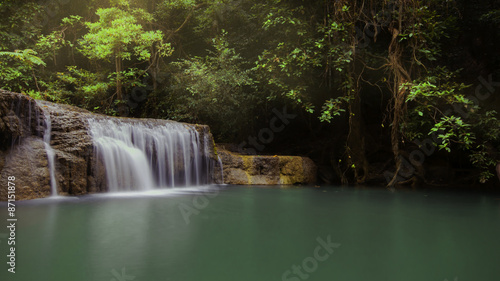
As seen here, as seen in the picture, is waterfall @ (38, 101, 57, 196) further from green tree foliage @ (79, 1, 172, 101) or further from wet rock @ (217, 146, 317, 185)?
green tree foliage @ (79, 1, 172, 101)

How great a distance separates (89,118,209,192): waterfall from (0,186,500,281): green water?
1.47 meters

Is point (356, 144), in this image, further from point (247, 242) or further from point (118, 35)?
point (118, 35)

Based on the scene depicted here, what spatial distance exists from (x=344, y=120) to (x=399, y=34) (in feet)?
11.4

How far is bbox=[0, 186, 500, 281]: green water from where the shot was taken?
2217 millimetres

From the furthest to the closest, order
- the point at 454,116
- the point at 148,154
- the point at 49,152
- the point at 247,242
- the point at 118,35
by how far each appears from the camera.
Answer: the point at 118,35 → the point at 148,154 → the point at 454,116 → the point at 49,152 → the point at 247,242

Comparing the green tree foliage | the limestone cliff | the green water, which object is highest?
the green tree foliage

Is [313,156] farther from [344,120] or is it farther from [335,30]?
[335,30]

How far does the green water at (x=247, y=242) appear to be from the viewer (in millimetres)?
2217

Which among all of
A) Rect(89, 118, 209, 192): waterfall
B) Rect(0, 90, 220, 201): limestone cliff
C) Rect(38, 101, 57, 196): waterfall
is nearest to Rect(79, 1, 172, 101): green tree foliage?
Rect(89, 118, 209, 192): waterfall

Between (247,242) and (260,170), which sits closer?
(247,242)

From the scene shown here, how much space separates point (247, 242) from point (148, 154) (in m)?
5.14

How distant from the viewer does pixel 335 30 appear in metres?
7.78

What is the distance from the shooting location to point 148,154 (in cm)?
752

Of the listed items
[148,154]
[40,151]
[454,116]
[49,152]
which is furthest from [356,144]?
[40,151]
